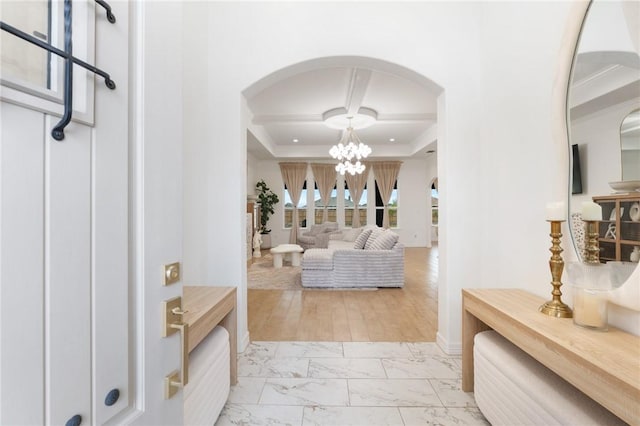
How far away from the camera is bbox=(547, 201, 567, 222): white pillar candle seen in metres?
1.41

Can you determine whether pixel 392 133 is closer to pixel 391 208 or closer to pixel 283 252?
pixel 391 208

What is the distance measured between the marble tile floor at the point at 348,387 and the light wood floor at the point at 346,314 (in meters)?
0.20

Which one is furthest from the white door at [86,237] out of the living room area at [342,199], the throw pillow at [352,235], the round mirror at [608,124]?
the throw pillow at [352,235]

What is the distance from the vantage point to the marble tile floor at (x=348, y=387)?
5.67 ft

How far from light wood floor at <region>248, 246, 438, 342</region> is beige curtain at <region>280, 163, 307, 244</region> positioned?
4.74m

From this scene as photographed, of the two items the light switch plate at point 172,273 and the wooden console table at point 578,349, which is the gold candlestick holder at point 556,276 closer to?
the wooden console table at point 578,349

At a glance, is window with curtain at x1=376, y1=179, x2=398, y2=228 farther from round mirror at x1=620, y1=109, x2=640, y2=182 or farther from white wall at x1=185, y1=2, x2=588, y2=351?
round mirror at x1=620, y1=109, x2=640, y2=182

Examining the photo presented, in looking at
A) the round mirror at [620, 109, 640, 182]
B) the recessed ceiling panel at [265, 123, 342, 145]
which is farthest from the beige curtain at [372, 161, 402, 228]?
the round mirror at [620, 109, 640, 182]

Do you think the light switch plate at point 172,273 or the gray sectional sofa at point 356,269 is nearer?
the light switch plate at point 172,273

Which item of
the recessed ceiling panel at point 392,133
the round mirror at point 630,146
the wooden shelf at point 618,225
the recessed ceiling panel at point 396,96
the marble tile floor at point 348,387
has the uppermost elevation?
the recessed ceiling panel at point 392,133

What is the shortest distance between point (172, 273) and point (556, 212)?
5.73 ft

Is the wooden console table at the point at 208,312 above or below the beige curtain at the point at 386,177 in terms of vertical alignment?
below

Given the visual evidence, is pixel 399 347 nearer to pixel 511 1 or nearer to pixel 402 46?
pixel 402 46

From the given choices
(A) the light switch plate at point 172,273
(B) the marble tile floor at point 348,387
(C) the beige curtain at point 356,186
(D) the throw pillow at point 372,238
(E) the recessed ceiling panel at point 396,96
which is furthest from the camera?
(C) the beige curtain at point 356,186
